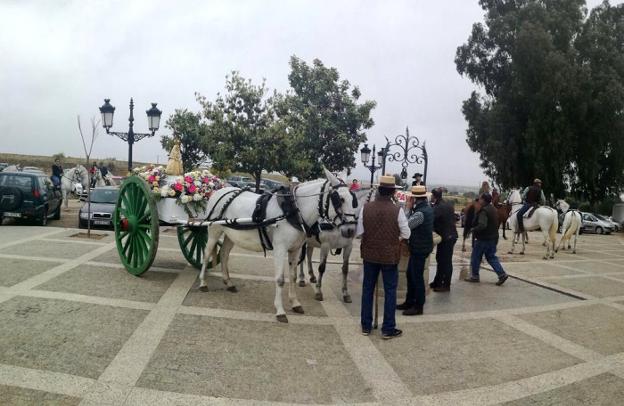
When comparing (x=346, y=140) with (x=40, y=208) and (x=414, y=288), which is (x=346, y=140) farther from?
(x=414, y=288)

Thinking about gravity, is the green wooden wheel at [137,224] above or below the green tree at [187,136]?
below

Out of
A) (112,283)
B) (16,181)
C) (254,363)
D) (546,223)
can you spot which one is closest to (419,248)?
(254,363)

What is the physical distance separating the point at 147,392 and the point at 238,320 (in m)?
1.96

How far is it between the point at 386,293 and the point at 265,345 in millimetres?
1593

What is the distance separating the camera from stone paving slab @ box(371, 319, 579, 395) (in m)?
4.43

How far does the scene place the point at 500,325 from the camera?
6.20 meters

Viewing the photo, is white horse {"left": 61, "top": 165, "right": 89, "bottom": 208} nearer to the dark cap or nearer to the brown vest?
the dark cap

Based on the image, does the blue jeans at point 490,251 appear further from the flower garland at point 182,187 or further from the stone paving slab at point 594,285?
the flower garland at point 182,187

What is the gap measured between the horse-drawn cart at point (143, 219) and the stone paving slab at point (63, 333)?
4.94 feet

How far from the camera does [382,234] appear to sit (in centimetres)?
538

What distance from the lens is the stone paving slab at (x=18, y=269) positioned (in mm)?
6516

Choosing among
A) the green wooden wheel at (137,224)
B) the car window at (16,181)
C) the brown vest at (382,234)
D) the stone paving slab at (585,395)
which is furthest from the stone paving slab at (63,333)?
the car window at (16,181)

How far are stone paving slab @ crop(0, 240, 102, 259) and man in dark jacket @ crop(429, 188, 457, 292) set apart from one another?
21.9ft

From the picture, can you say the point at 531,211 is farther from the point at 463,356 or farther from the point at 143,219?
the point at 143,219
